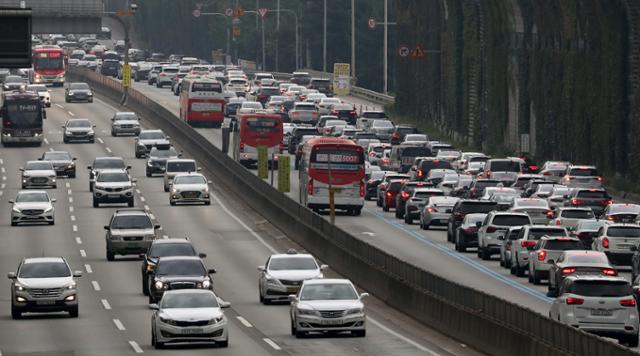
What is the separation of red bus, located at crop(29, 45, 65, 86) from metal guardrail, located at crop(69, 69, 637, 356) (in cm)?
8011

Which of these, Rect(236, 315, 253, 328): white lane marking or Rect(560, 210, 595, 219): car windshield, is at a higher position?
Rect(560, 210, 595, 219): car windshield

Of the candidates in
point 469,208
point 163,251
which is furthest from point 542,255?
point 469,208

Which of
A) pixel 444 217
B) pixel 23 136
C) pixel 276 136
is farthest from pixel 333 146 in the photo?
pixel 23 136

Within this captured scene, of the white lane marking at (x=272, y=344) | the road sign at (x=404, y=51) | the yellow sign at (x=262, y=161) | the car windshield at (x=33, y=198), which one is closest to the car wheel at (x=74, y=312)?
the white lane marking at (x=272, y=344)

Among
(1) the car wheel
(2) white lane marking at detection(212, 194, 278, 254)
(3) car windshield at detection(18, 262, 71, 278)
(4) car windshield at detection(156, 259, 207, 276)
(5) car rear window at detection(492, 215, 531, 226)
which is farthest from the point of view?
(2) white lane marking at detection(212, 194, 278, 254)

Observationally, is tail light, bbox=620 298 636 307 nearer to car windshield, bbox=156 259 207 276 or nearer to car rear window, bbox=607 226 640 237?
car windshield, bbox=156 259 207 276

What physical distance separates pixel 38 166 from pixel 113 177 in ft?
30.9

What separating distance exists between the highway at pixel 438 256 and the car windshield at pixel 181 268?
8.61 m

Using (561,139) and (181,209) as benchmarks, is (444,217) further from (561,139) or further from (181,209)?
(561,139)

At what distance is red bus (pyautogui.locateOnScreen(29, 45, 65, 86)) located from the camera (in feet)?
538

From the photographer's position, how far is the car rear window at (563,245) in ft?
175

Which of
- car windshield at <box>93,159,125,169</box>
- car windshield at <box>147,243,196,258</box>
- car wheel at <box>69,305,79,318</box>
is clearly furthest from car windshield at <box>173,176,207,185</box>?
car wheel at <box>69,305,79,318</box>

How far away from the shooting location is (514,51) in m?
115

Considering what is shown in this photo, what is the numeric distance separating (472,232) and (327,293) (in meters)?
24.1
